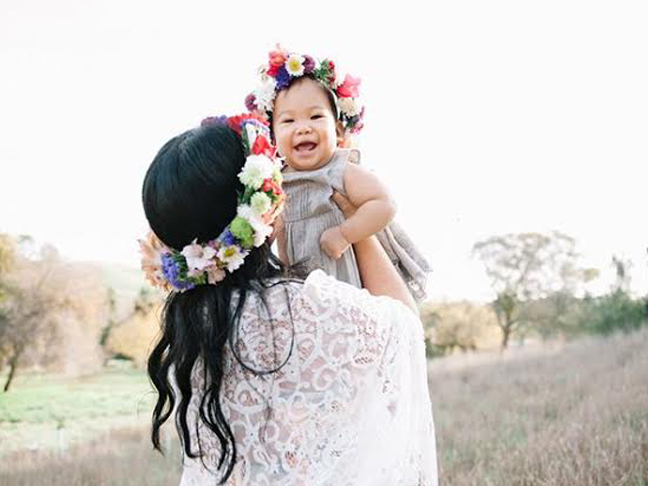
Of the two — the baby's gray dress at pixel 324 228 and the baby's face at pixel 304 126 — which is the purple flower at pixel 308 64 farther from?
the baby's gray dress at pixel 324 228

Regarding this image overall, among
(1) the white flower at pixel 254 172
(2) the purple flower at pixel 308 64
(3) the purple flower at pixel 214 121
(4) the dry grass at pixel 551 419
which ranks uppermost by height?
(2) the purple flower at pixel 308 64

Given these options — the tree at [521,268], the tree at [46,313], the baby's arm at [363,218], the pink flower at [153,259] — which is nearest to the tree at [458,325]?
the tree at [521,268]

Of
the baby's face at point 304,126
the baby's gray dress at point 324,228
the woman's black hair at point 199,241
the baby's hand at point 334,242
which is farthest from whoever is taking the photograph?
the baby's face at point 304,126

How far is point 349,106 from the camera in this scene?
3.08m

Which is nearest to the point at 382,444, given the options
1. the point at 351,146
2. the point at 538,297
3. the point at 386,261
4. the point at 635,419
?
the point at 386,261

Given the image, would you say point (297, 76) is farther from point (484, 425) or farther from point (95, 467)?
point (484, 425)

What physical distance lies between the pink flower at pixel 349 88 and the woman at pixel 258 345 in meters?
0.97

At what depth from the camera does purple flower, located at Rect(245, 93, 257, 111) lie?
10.2 feet

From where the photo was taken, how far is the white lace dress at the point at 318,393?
2.05m

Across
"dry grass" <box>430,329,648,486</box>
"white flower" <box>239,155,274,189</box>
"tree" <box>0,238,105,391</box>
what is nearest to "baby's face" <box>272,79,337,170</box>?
"white flower" <box>239,155,274,189</box>

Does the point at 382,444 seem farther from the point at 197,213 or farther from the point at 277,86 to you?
the point at 277,86

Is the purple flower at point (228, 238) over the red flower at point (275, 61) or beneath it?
beneath

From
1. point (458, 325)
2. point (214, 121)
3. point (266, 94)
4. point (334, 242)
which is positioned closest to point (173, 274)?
point (214, 121)

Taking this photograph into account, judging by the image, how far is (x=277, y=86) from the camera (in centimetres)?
302
